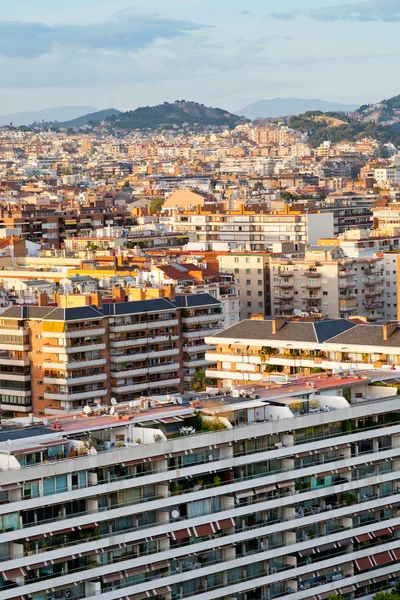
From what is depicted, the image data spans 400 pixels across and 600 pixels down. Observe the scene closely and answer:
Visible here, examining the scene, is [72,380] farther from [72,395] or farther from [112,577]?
[112,577]

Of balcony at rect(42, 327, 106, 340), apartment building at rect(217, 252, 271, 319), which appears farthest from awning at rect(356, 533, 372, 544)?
apartment building at rect(217, 252, 271, 319)

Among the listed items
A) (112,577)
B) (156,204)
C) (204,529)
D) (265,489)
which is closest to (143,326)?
(265,489)

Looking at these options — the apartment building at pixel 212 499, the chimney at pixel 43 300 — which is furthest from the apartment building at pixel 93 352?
the apartment building at pixel 212 499

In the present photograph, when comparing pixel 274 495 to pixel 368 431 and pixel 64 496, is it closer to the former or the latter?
pixel 368 431

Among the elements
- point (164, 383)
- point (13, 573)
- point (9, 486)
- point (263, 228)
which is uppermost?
point (9, 486)

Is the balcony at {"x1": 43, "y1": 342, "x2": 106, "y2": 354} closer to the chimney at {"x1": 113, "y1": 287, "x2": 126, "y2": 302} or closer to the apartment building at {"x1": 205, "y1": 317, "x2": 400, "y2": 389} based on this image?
the chimney at {"x1": 113, "y1": 287, "x2": 126, "y2": 302}

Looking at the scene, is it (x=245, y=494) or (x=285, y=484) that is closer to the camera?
(x=245, y=494)

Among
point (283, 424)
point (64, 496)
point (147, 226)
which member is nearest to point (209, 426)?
point (283, 424)
